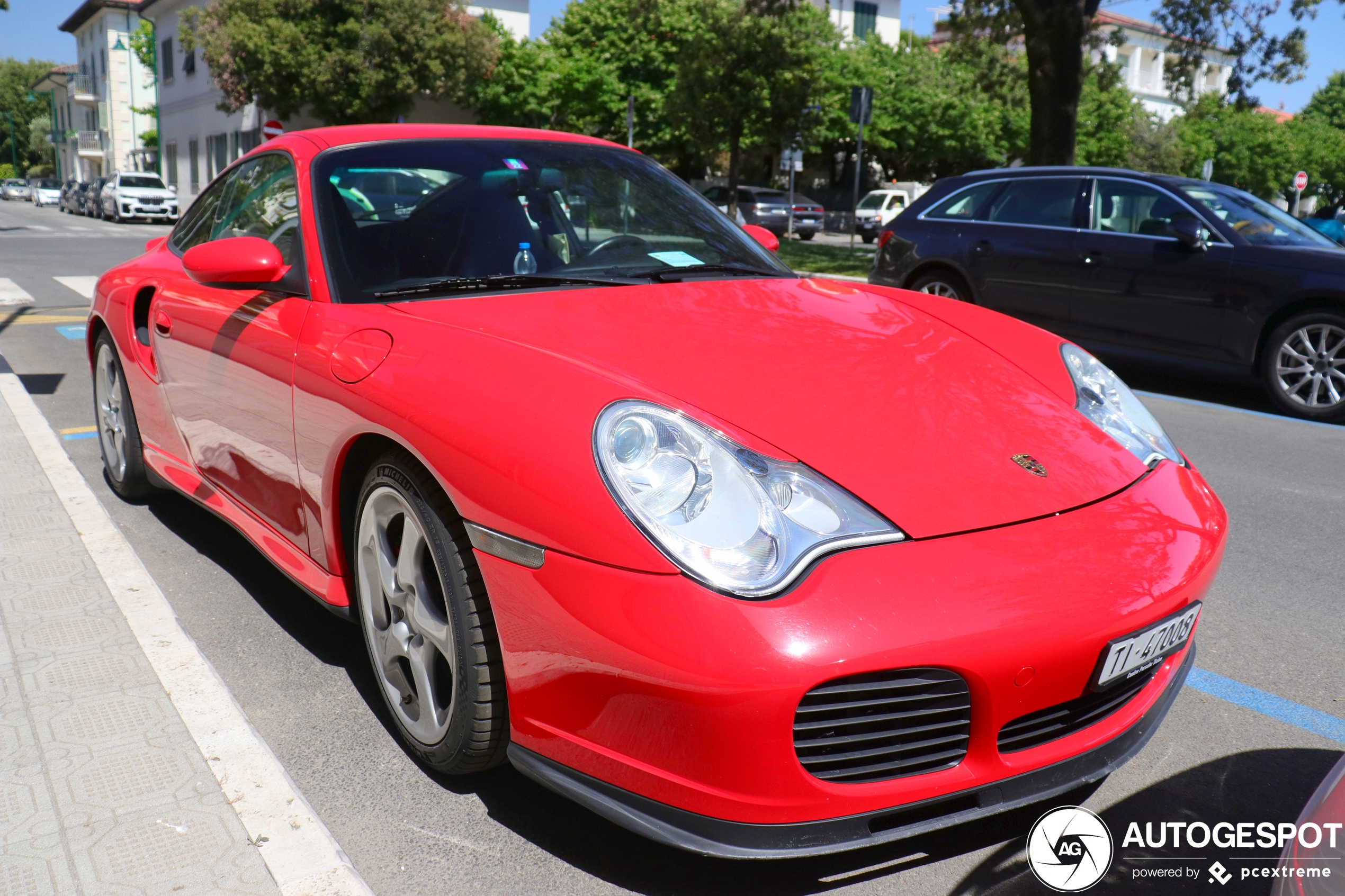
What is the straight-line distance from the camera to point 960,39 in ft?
67.7

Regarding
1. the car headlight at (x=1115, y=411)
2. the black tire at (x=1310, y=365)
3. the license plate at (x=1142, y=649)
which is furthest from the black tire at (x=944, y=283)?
the license plate at (x=1142, y=649)

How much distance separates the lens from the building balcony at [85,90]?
66125 millimetres

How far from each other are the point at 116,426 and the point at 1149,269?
6.44 m

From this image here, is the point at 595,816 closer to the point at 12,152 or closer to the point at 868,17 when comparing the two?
the point at 868,17

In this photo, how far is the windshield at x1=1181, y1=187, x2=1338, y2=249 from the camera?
718cm

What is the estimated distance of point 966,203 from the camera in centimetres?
873

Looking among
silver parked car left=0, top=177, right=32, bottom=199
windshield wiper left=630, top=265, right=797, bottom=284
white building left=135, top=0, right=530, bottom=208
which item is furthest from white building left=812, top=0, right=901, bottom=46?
windshield wiper left=630, top=265, right=797, bottom=284

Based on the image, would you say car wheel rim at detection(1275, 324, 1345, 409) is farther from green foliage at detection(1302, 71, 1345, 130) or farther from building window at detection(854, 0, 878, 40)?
green foliage at detection(1302, 71, 1345, 130)

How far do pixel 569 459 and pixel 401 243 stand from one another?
1231 millimetres

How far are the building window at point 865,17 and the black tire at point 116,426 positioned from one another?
50.6m

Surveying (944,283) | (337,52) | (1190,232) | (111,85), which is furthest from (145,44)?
(1190,232)

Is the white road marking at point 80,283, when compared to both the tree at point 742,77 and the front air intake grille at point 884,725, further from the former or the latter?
the tree at point 742,77

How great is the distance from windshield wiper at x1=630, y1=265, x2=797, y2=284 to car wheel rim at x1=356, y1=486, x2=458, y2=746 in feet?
3.30

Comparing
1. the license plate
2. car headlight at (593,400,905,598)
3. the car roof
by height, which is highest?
the car roof
